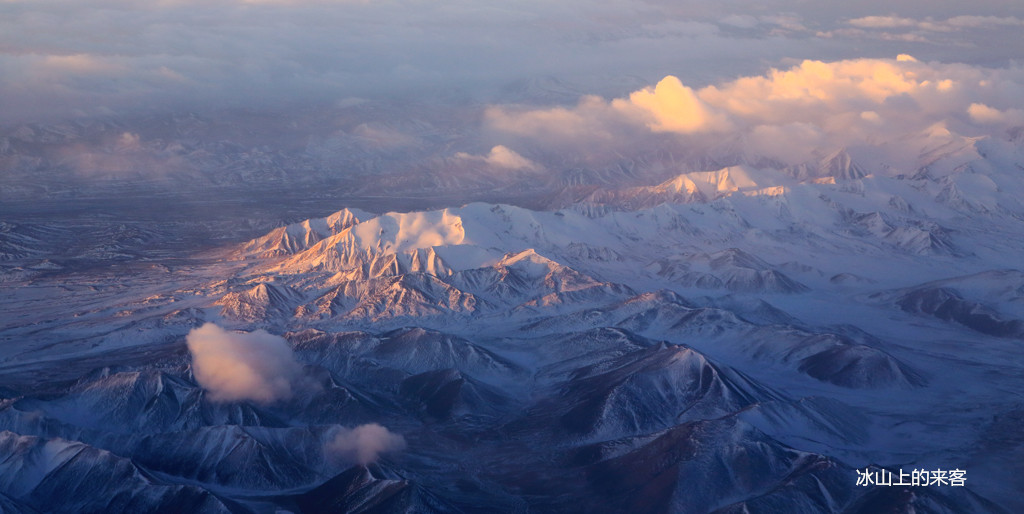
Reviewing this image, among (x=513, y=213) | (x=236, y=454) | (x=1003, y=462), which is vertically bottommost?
(x=513, y=213)

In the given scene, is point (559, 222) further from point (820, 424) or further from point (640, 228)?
point (820, 424)

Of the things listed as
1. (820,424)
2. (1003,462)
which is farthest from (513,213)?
(1003,462)

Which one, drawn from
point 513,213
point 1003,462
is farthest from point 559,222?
point 1003,462

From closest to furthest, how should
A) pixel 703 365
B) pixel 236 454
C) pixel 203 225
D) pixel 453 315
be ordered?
pixel 236 454
pixel 703 365
pixel 453 315
pixel 203 225

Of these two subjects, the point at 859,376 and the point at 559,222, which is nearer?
the point at 859,376

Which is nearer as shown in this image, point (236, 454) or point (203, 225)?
Answer: point (236, 454)

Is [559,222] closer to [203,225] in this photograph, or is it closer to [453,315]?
[453,315]

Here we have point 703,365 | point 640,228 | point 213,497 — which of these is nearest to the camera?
point 213,497

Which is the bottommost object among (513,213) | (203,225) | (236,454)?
(203,225)

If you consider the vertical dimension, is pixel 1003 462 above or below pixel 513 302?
above
